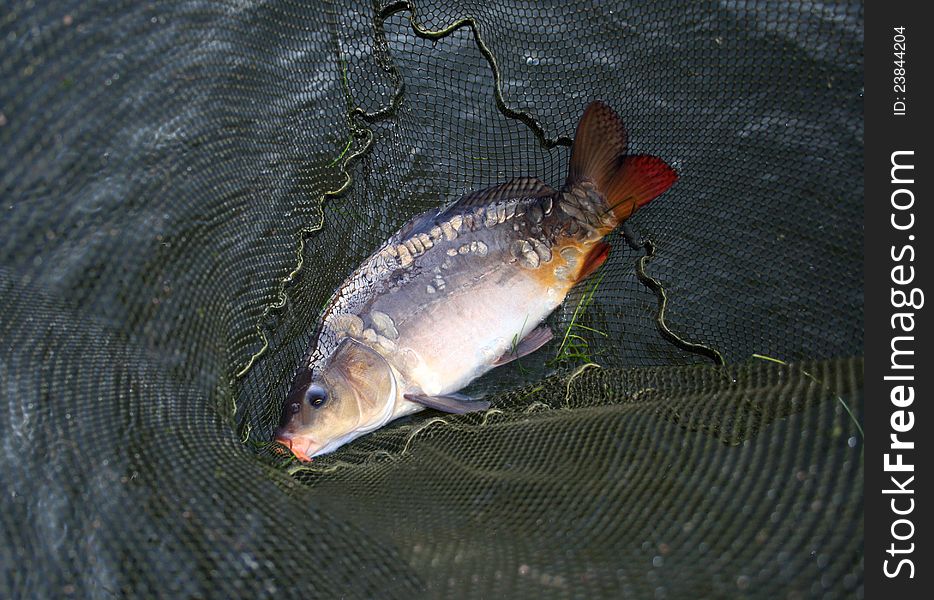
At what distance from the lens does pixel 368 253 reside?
357cm

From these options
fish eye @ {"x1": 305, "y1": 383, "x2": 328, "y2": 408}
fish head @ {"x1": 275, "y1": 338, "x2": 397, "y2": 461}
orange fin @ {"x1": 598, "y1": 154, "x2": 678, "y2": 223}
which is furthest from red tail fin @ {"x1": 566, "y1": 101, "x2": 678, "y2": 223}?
fish eye @ {"x1": 305, "y1": 383, "x2": 328, "y2": 408}

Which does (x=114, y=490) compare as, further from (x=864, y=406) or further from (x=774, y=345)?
(x=774, y=345)

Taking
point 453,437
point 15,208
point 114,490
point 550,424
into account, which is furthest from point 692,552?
point 15,208

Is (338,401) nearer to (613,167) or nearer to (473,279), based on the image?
(473,279)

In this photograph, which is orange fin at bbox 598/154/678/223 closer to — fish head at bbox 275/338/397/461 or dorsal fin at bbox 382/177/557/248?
dorsal fin at bbox 382/177/557/248

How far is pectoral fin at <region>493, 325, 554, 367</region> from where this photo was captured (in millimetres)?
3227

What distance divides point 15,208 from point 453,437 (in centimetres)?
181

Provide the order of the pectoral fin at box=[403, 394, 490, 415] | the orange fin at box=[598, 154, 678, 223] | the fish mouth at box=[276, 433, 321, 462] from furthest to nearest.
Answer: the orange fin at box=[598, 154, 678, 223] → the pectoral fin at box=[403, 394, 490, 415] → the fish mouth at box=[276, 433, 321, 462]

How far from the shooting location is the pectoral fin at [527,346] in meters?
3.23

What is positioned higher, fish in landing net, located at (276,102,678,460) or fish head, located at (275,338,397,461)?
fish in landing net, located at (276,102,678,460)

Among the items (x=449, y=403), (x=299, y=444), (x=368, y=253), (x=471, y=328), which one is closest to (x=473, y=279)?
(x=471, y=328)

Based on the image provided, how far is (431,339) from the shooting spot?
306 cm

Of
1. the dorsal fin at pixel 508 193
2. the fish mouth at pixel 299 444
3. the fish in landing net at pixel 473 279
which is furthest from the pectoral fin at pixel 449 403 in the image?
the dorsal fin at pixel 508 193

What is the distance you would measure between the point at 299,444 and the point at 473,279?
104 cm
